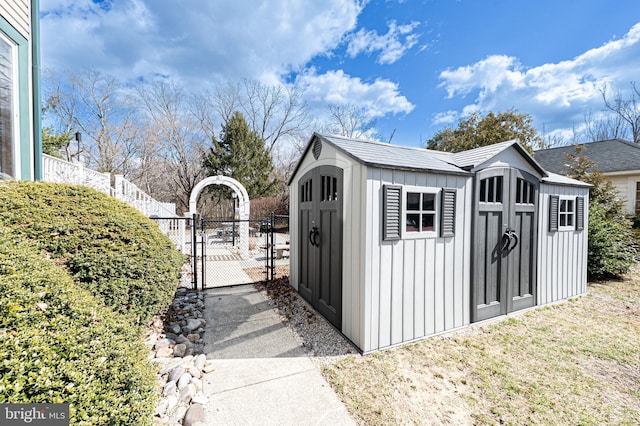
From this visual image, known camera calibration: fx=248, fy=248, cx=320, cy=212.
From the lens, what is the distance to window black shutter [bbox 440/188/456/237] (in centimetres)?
359

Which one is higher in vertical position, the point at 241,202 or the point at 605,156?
the point at 605,156

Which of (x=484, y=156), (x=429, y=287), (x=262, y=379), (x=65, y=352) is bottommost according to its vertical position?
(x=262, y=379)

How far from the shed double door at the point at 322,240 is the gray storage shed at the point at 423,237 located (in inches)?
0.8

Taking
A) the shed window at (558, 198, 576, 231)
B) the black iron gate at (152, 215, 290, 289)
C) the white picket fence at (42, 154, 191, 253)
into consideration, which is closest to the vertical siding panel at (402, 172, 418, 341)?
the black iron gate at (152, 215, 290, 289)

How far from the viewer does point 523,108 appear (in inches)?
448

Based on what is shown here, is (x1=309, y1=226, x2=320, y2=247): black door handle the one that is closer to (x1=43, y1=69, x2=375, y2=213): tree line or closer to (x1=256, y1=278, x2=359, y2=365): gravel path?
(x1=256, y1=278, x2=359, y2=365): gravel path

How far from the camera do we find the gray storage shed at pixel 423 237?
3195 mm

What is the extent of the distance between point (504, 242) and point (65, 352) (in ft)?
17.4

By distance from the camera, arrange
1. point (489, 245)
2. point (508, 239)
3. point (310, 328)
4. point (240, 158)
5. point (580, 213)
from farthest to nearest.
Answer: point (240, 158) < point (580, 213) < point (508, 239) < point (489, 245) < point (310, 328)

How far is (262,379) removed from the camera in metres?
2.74

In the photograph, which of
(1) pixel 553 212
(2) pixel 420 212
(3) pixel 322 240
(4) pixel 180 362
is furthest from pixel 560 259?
(4) pixel 180 362

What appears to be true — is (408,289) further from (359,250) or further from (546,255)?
(546,255)

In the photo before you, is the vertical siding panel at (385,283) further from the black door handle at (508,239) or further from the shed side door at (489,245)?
the black door handle at (508,239)

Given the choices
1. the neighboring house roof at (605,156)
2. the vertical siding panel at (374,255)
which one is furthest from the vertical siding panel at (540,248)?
the neighboring house roof at (605,156)
